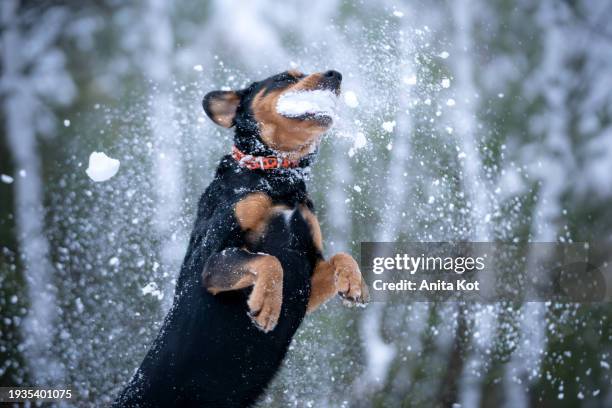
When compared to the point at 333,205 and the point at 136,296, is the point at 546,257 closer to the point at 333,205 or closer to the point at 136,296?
the point at 333,205

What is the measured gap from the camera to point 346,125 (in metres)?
2.52

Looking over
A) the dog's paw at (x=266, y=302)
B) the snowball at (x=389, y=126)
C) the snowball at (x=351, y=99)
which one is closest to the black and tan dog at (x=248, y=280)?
the dog's paw at (x=266, y=302)

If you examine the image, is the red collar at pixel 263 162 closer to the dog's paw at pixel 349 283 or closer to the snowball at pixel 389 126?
the dog's paw at pixel 349 283

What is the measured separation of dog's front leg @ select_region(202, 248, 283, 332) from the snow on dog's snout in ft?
1.31

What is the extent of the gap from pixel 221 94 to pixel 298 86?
0.25 m

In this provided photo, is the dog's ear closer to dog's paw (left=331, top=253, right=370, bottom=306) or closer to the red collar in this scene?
the red collar

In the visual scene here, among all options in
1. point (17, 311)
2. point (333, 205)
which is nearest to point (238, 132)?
point (333, 205)

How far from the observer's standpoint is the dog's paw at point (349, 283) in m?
1.38

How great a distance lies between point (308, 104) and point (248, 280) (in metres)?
0.49

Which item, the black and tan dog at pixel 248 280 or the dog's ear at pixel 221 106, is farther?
the dog's ear at pixel 221 106

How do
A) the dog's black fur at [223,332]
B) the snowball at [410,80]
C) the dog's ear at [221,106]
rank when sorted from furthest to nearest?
the snowball at [410,80] < the dog's ear at [221,106] < the dog's black fur at [223,332]

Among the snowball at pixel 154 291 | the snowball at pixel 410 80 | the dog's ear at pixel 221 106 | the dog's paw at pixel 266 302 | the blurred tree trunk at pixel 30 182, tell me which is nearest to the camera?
the dog's paw at pixel 266 302

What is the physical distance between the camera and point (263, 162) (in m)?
1.47

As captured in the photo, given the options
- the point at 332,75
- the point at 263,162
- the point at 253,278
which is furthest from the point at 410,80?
the point at 253,278
